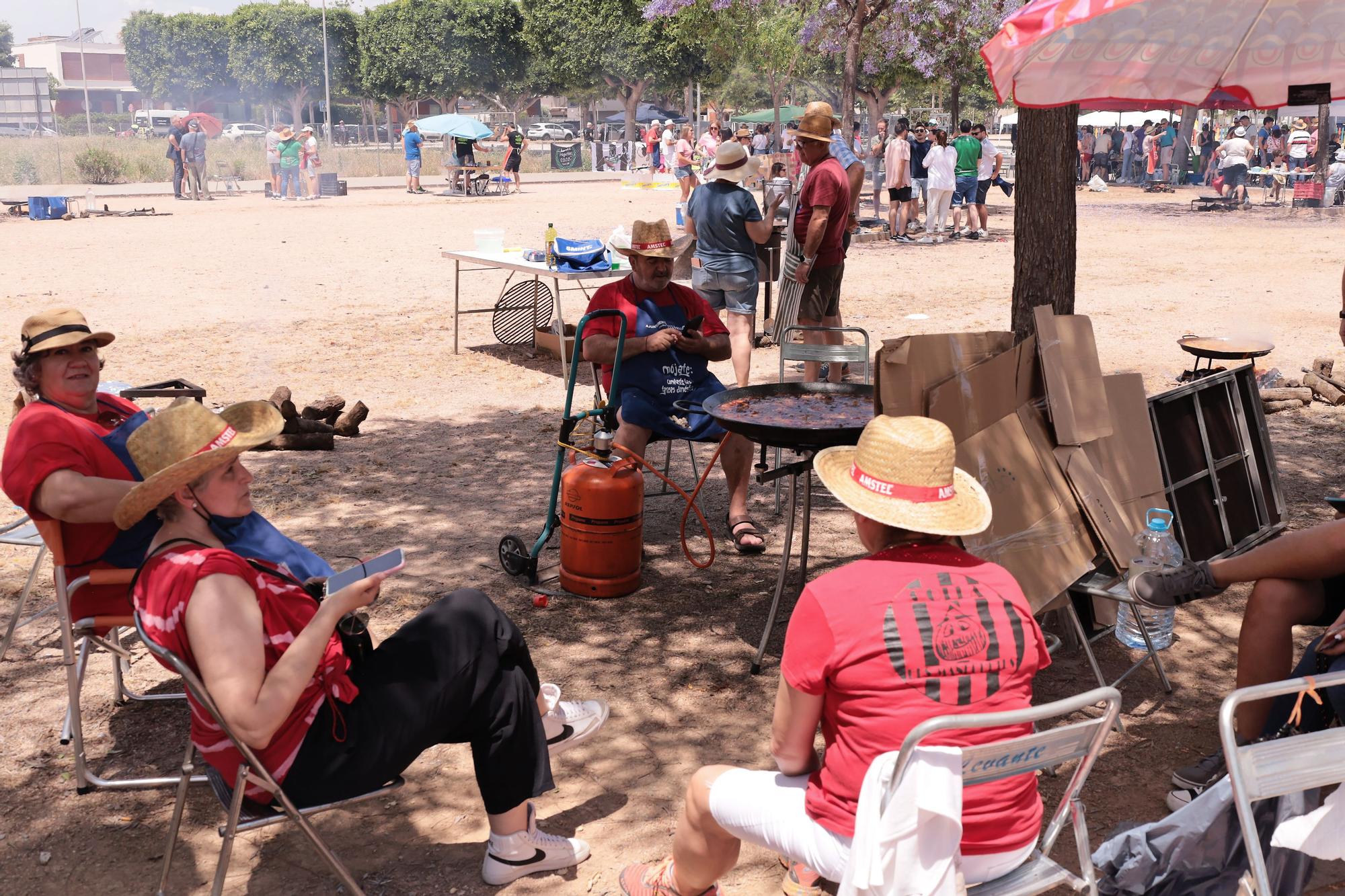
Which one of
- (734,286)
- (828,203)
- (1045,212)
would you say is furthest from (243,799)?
(828,203)

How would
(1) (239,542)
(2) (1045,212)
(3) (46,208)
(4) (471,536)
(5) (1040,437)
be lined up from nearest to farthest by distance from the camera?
(1) (239,542) < (5) (1040,437) < (2) (1045,212) < (4) (471,536) < (3) (46,208)

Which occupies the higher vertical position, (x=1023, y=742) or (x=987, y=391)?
(x=987, y=391)

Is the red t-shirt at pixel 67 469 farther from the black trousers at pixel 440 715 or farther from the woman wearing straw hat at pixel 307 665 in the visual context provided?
the black trousers at pixel 440 715

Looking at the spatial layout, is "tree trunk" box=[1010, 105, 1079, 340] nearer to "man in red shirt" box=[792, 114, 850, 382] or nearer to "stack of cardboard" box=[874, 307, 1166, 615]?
"stack of cardboard" box=[874, 307, 1166, 615]

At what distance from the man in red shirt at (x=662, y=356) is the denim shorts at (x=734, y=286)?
8.10 ft

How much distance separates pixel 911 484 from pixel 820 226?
18.9 feet

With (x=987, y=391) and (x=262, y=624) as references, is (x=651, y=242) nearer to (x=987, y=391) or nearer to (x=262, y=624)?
(x=987, y=391)

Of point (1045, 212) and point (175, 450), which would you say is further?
point (1045, 212)

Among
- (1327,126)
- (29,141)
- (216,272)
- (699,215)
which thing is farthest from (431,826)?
(29,141)

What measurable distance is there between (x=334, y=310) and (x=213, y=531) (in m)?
9.49

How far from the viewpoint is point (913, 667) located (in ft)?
7.02

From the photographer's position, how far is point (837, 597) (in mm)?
2209

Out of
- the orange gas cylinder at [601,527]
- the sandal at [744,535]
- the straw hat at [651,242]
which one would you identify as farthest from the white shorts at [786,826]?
the straw hat at [651,242]

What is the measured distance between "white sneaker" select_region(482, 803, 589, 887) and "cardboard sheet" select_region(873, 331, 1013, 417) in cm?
165
